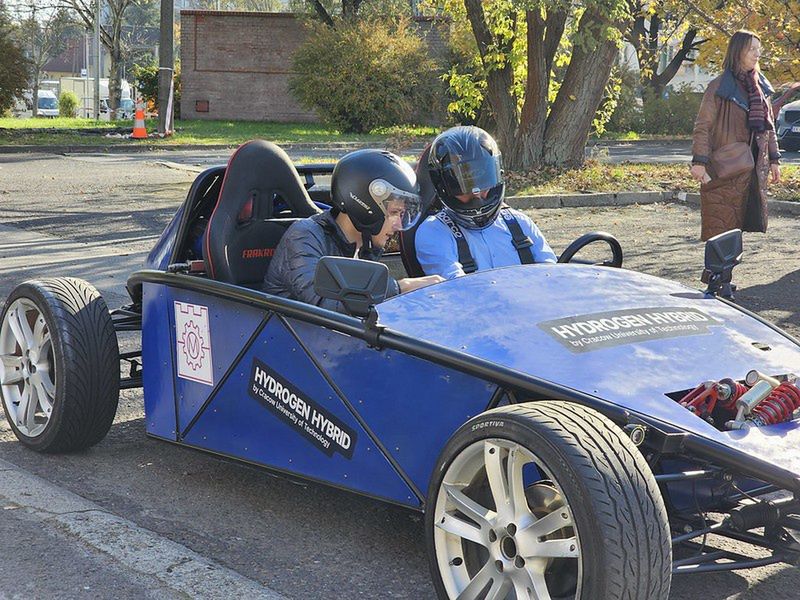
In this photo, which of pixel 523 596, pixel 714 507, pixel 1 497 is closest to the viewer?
pixel 523 596

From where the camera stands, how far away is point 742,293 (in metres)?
8.91

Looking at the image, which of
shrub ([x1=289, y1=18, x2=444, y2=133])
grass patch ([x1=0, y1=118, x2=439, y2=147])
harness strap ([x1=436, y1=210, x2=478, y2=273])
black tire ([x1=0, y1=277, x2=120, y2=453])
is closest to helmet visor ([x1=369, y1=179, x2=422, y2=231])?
harness strap ([x1=436, y1=210, x2=478, y2=273])

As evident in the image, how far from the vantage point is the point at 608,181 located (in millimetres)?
16203

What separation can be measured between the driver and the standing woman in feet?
14.3

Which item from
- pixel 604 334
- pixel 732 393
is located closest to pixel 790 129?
pixel 604 334

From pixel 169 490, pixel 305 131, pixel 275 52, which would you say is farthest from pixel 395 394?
pixel 275 52

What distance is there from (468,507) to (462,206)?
5.78 feet

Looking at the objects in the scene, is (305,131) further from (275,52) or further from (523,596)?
(523,596)

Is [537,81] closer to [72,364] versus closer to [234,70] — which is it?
[72,364]

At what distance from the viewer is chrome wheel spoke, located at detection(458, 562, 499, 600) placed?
3164 mm

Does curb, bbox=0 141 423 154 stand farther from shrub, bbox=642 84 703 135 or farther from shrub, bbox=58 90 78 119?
shrub, bbox=58 90 78 119

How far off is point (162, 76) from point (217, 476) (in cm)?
2237

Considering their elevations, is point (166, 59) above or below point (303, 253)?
above

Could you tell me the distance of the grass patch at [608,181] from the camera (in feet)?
50.2
